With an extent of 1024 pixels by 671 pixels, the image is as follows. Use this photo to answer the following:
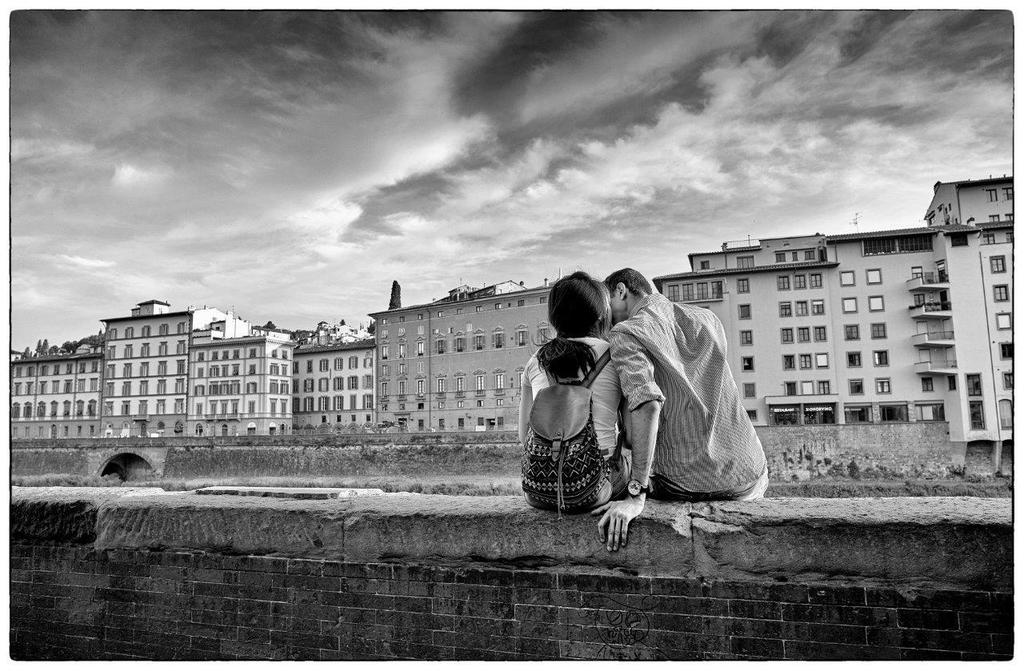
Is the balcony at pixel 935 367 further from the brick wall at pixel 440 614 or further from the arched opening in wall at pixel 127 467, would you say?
the arched opening in wall at pixel 127 467

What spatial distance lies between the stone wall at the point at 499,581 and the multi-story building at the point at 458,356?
138ft

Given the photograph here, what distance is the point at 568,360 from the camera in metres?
2.28

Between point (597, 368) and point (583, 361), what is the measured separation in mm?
60

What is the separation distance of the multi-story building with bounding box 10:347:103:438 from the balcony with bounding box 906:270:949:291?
61009 mm

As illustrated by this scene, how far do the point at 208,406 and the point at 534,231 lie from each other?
42.6m

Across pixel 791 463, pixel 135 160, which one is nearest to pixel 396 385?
pixel 791 463

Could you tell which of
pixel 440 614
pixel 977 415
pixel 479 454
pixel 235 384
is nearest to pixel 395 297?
pixel 235 384

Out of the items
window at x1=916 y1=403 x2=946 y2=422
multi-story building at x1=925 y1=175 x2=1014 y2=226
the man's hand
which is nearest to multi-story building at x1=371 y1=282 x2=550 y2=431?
window at x1=916 y1=403 x2=946 y2=422

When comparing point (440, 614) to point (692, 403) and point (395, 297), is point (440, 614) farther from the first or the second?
point (395, 297)

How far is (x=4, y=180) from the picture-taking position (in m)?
4.54

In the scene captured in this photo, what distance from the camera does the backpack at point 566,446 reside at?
220cm

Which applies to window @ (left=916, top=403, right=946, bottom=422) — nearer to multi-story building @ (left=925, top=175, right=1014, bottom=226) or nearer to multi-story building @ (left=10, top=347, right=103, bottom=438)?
multi-story building @ (left=925, top=175, right=1014, bottom=226)

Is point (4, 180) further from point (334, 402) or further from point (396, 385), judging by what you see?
point (334, 402)

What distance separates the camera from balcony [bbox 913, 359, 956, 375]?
115ft
